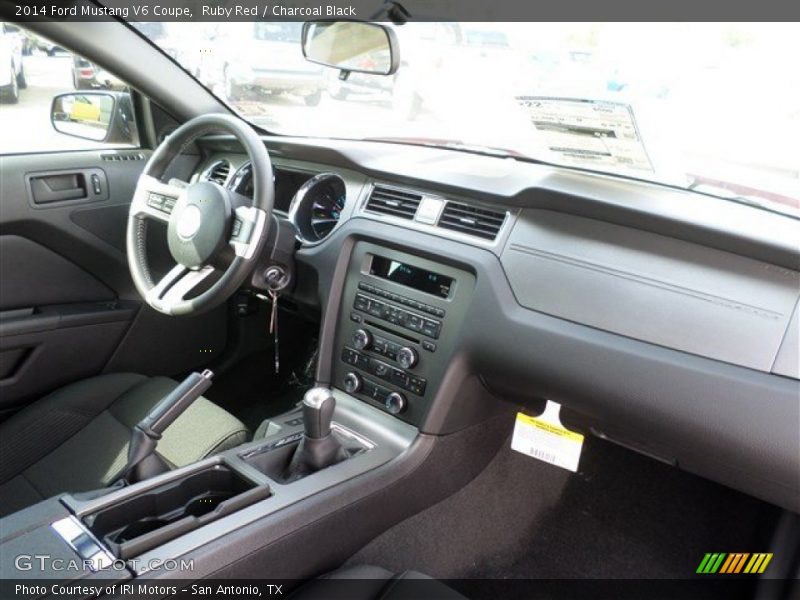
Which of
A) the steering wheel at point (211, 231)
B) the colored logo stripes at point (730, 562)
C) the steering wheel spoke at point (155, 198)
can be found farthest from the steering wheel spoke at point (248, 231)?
the colored logo stripes at point (730, 562)

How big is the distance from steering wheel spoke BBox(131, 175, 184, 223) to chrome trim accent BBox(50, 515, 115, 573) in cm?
Result: 88

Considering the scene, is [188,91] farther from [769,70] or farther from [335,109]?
[769,70]

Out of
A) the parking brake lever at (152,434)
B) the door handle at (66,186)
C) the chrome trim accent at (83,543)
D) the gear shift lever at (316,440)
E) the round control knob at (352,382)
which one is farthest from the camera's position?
the door handle at (66,186)

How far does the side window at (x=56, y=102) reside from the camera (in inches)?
88.7

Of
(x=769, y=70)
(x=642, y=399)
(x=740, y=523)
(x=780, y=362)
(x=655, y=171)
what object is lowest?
(x=740, y=523)

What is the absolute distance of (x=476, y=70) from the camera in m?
3.96

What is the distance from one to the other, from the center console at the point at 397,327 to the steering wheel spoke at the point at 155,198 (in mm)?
549

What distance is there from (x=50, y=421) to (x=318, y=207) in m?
1.08

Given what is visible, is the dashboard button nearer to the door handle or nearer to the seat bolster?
the seat bolster

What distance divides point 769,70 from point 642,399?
40.1 inches

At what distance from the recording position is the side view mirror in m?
2.49

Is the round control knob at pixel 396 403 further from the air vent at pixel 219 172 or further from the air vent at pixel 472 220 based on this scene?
the air vent at pixel 219 172

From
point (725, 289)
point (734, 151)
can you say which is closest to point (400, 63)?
point (734, 151)

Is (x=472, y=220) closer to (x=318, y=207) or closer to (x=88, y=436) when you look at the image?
(x=318, y=207)
